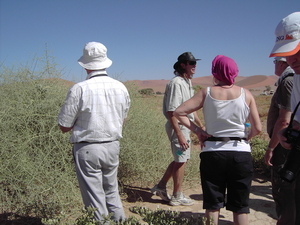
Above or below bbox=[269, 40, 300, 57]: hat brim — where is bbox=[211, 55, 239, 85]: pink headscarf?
below

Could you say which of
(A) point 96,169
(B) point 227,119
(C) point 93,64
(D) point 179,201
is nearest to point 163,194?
(D) point 179,201

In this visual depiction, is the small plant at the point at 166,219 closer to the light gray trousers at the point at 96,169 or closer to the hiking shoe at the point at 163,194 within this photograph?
the light gray trousers at the point at 96,169

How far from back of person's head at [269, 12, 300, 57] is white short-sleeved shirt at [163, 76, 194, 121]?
1.44m

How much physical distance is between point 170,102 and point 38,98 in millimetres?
1783

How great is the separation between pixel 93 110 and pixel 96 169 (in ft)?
1.51

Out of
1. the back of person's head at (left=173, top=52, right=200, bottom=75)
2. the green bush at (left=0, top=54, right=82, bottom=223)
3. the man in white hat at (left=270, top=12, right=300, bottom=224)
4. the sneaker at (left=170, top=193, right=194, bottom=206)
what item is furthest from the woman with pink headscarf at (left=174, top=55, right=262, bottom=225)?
the green bush at (left=0, top=54, right=82, bottom=223)

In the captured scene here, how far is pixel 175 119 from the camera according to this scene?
9.46 feet

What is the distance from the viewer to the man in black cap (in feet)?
9.58

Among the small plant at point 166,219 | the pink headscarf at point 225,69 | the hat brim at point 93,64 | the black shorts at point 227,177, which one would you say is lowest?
the small plant at point 166,219

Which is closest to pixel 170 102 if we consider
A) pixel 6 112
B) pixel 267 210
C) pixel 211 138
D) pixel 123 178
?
pixel 211 138

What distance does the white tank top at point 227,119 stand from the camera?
79.3 inches

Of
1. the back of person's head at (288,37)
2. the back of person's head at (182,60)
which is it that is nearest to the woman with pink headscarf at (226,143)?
the back of person's head at (288,37)

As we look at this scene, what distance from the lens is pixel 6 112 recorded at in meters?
3.27

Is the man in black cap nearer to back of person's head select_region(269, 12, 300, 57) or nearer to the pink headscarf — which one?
the pink headscarf
